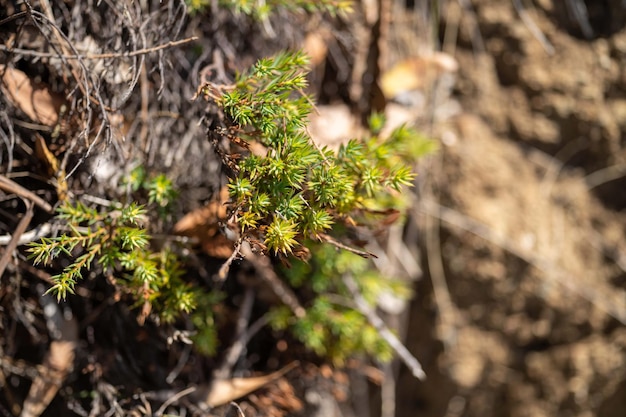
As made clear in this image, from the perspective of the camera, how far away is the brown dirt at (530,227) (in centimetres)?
183

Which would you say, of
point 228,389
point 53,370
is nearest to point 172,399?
point 228,389

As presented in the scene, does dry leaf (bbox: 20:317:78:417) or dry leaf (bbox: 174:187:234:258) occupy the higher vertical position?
dry leaf (bbox: 174:187:234:258)

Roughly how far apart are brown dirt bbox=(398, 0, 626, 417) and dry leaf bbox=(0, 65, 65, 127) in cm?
112

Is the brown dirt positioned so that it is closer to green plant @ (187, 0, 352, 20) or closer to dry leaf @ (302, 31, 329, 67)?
dry leaf @ (302, 31, 329, 67)

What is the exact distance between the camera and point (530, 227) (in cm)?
188

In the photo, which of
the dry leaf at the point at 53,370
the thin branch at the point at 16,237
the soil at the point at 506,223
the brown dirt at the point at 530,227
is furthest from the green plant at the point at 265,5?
the dry leaf at the point at 53,370

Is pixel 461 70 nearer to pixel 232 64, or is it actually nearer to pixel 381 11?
pixel 381 11

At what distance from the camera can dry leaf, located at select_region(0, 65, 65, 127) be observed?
1284 millimetres

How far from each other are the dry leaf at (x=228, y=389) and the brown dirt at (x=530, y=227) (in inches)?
26.1

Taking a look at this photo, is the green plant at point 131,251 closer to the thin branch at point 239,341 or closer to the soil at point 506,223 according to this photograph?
the thin branch at point 239,341

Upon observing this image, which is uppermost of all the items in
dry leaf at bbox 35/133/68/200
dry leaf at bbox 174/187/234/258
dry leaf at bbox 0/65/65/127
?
dry leaf at bbox 0/65/65/127

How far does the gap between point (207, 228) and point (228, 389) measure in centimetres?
43

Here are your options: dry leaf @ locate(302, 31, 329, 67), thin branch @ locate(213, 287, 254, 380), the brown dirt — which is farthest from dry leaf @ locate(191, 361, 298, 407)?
dry leaf @ locate(302, 31, 329, 67)

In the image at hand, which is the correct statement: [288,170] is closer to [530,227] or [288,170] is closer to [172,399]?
[172,399]
